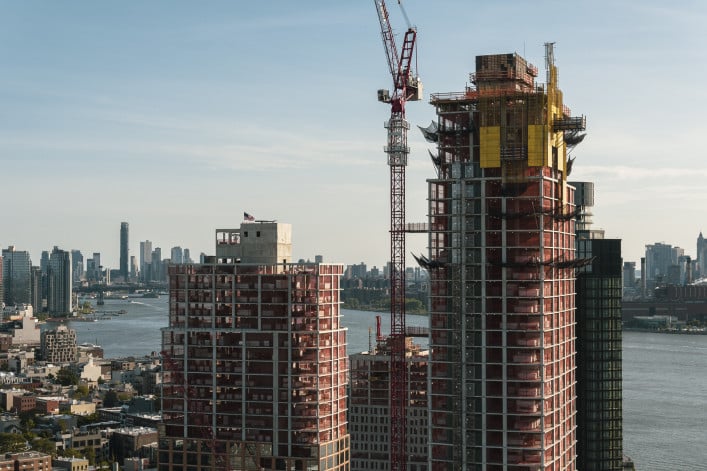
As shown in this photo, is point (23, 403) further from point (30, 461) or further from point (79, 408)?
point (30, 461)

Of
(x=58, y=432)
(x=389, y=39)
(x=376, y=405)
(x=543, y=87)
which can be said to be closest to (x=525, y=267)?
(x=543, y=87)

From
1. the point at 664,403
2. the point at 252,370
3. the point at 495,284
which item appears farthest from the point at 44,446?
the point at 495,284

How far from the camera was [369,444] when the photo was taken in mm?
65438

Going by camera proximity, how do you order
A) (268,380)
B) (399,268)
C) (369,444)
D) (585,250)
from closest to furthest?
(268,380) < (399,268) < (585,250) < (369,444)

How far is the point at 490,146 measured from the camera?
36656 mm

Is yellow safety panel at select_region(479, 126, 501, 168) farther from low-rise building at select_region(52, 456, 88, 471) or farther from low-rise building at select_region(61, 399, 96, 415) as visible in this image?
low-rise building at select_region(61, 399, 96, 415)

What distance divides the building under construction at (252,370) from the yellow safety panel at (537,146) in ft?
42.0

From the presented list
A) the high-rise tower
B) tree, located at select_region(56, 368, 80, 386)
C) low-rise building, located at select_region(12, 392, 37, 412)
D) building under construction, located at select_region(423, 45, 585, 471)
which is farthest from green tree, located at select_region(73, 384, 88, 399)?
building under construction, located at select_region(423, 45, 585, 471)

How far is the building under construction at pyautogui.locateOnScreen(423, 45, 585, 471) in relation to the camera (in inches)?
1427

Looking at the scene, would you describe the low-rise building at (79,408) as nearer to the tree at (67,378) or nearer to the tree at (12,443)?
the tree at (12,443)

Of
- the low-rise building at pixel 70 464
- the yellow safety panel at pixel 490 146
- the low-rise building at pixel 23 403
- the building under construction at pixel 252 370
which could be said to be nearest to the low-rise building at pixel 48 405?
the low-rise building at pixel 23 403

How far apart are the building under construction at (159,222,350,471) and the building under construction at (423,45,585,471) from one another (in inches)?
351

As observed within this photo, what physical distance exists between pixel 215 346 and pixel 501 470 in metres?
14.7

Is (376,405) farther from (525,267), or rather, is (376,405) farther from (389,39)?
(525,267)
